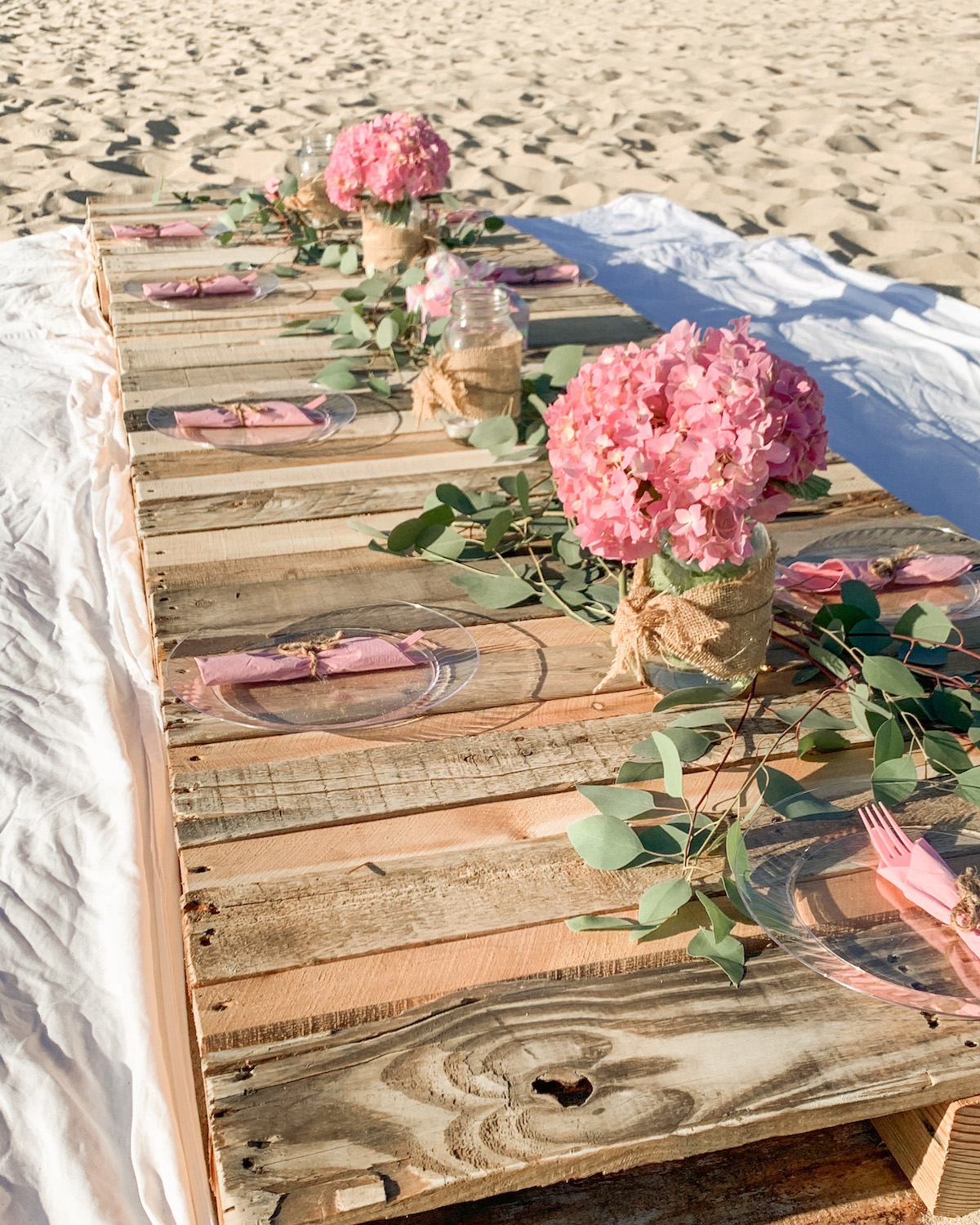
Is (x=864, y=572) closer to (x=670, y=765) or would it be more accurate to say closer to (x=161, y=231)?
(x=670, y=765)

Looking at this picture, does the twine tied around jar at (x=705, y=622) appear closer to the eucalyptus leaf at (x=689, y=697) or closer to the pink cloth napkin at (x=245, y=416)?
the eucalyptus leaf at (x=689, y=697)

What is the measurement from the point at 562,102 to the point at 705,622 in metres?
6.37

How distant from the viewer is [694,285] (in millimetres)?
3848

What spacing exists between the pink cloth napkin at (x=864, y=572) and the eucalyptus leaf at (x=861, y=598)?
2.9 inches

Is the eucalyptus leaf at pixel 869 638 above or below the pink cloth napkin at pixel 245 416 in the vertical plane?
above

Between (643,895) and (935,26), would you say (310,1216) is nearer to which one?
(643,895)

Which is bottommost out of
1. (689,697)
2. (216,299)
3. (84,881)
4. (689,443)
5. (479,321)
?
(84,881)

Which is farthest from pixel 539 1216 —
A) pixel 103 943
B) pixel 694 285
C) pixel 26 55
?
pixel 26 55

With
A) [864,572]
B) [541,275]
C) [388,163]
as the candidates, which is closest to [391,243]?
[388,163]

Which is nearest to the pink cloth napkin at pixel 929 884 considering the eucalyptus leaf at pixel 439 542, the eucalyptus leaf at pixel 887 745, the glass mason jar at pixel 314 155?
the eucalyptus leaf at pixel 887 745

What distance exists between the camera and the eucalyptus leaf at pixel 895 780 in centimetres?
104

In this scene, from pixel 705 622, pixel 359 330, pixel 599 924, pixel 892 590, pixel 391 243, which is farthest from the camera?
pixel 391 243

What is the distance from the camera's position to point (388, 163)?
7.89ft

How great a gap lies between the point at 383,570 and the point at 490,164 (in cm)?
468
